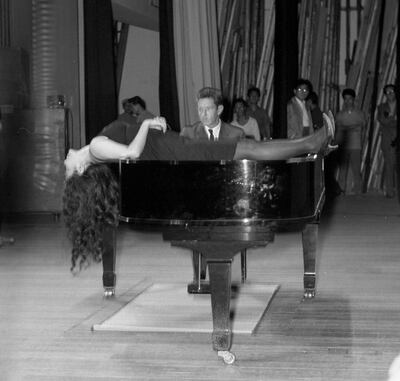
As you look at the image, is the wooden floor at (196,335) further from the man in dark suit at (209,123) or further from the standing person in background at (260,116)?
the standing person in background at (260,116)

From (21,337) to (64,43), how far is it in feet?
19.9

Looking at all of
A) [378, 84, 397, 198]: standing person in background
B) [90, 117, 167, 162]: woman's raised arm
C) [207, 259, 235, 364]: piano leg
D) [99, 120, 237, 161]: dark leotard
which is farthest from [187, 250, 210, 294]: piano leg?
[378, 84, 397, 198]: standing person in background

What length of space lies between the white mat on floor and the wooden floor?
8cm

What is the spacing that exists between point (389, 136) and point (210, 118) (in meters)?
7.62

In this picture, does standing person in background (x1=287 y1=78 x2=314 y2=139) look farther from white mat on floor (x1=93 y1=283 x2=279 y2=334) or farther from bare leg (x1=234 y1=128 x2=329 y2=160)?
bare leg (x1=234 y1=128 x2=329 y2=160)

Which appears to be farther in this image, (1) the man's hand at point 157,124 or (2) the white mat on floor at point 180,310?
(2) the white mat on floor at point 180,310

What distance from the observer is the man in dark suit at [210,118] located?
4.25m

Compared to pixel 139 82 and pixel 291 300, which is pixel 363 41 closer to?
pixel 139 82

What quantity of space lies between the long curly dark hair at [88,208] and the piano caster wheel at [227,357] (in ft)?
2.91

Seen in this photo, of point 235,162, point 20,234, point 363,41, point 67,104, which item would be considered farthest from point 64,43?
point 235,162

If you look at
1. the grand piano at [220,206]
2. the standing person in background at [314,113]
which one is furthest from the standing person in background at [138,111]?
the grand piano at [220,206]

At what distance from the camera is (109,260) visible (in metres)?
4.60

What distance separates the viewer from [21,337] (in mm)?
3721

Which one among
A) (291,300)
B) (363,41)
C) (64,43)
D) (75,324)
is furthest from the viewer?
(363,41)
